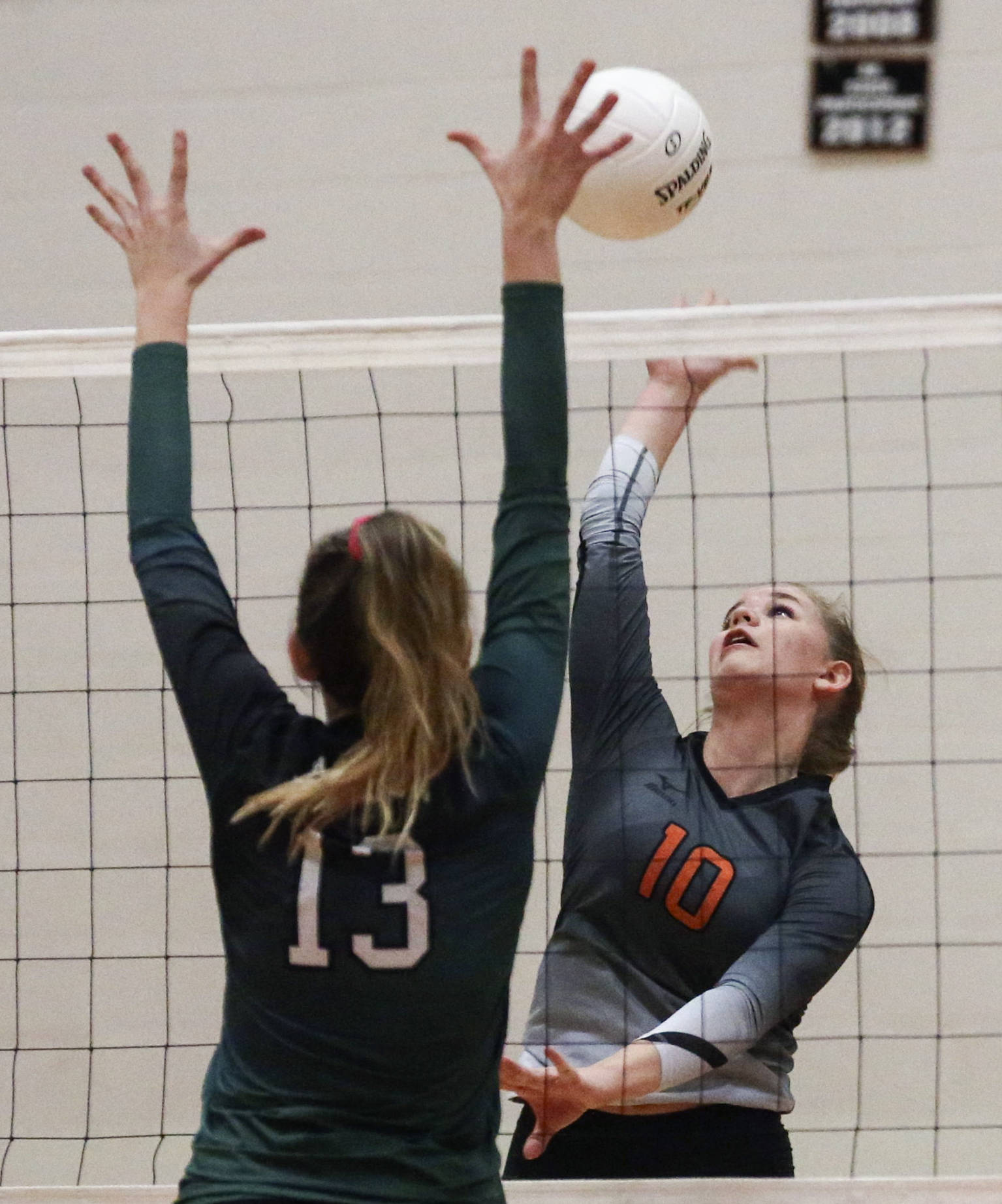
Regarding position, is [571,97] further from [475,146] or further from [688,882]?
[688,882]

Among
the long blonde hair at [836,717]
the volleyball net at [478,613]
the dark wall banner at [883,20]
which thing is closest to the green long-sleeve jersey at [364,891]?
the long blonde hair at [836,717]

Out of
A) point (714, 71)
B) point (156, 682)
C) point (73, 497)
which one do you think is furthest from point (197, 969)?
point (714, 71)

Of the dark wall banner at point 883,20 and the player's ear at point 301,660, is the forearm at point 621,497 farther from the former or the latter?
the dark wall banner at point 883,20

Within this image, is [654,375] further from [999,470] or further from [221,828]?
[999,470]

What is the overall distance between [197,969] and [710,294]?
271 centimetres

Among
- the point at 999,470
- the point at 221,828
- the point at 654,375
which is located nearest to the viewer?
the point at 221,828

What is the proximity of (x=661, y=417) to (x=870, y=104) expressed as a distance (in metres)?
2.16

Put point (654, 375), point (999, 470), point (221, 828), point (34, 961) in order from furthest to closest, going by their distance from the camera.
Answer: point (34, 961) → point (999, 470) → point (654, 375) → point (221, 828)

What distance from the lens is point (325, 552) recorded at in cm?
172

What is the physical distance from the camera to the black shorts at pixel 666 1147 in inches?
101

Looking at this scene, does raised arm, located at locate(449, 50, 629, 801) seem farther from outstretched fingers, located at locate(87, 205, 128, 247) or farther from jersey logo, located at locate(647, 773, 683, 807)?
jersey logo, located at locate(647, 773, 683, 807)

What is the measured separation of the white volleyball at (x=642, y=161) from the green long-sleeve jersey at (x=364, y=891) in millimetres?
1135

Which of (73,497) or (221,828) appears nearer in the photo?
(221,828)

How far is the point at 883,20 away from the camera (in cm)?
438
